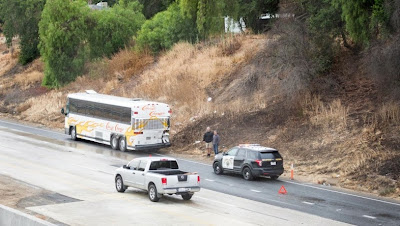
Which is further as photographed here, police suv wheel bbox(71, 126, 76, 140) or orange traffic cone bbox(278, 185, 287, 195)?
police suv wheel bbox(71, 126, 76, 140)

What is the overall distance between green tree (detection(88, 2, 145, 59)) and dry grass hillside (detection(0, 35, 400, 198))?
298cm

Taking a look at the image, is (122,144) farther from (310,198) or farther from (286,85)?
(310,198)

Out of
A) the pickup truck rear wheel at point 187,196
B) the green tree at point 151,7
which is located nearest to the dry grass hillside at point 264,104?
the pickup truck rear wheel at point 187,196

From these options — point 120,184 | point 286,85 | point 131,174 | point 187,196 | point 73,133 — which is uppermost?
point 286,85

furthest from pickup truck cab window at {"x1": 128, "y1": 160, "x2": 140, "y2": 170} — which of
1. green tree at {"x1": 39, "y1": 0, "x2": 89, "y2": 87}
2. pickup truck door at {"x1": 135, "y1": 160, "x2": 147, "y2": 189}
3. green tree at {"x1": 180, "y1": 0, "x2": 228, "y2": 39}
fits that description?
green tree at {"x1": 39, "y1": 0, "x2": 89, "y2": 87}

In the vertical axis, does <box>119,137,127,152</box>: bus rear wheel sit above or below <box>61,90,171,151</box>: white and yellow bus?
below

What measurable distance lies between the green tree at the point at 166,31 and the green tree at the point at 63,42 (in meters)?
6.07

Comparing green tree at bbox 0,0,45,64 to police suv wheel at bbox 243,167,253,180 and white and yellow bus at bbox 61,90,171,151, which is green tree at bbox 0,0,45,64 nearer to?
white and yellow bus at bbox 61,90,171,151

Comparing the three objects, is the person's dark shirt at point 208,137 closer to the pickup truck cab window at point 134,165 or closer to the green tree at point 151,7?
the pickup truck cab window at point 134,165

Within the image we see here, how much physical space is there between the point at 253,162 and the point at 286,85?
994 cm

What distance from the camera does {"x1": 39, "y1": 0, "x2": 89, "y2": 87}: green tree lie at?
62.8 meters

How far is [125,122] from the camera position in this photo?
38625 millimetres

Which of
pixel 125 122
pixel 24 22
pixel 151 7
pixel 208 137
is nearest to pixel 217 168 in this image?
pixel 208 137

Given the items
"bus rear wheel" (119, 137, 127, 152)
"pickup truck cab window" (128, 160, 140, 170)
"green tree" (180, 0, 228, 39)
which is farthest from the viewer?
"green tree" (180, 0, 228, 39)
